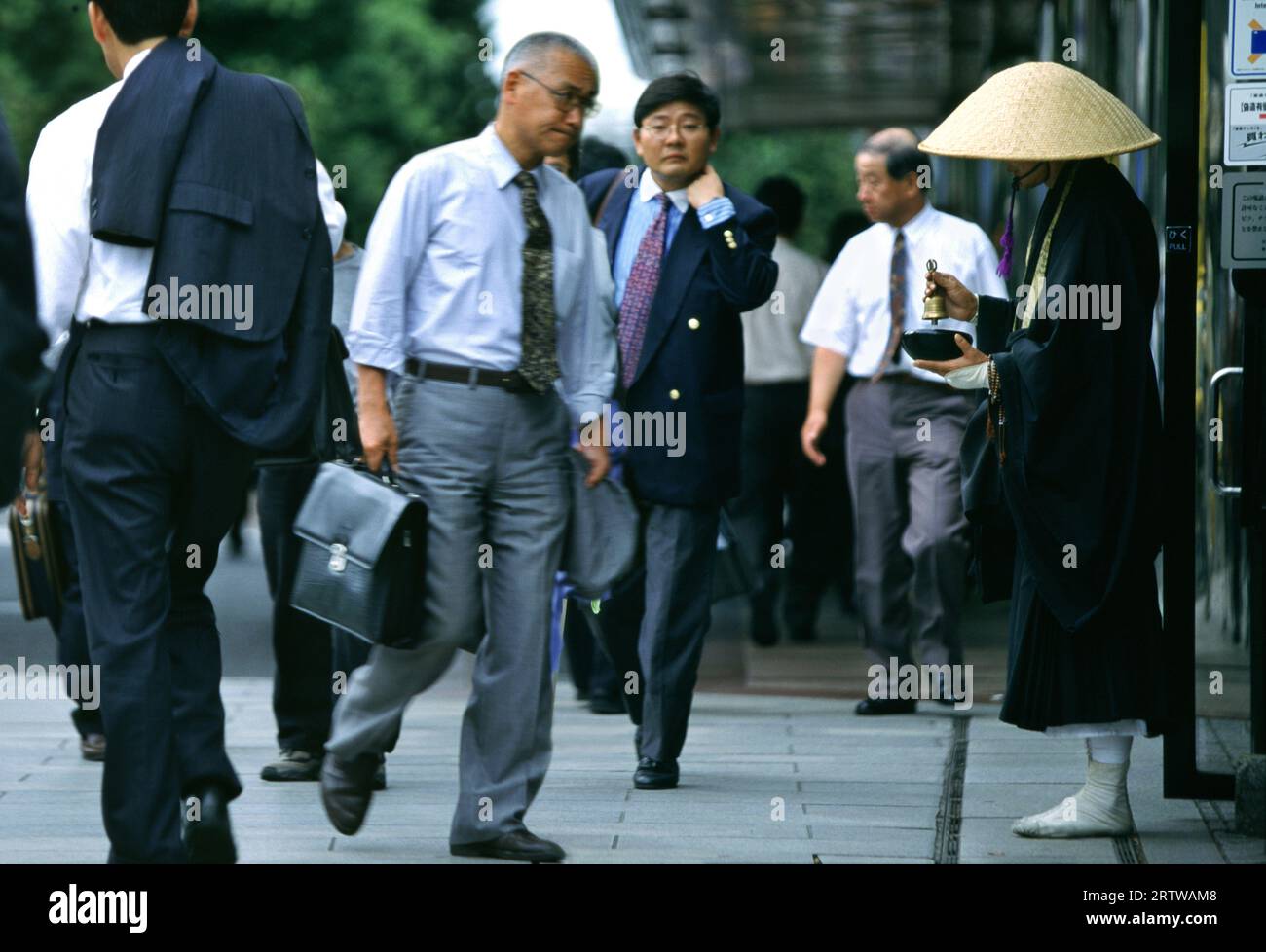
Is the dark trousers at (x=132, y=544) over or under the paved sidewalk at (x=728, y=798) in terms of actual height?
over

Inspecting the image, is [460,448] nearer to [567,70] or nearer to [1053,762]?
[567,70]

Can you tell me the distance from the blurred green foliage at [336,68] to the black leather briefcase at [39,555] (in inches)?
1018

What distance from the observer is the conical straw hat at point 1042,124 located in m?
5.51

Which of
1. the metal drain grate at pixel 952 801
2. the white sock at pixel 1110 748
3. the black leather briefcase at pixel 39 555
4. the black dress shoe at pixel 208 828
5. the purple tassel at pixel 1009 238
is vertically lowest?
the metal drain grate at pixel 952 801

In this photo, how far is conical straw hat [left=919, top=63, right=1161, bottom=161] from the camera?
551 centimetres

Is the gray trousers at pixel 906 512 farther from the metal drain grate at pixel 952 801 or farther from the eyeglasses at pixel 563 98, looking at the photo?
the eyeglasses at pixel 563 98

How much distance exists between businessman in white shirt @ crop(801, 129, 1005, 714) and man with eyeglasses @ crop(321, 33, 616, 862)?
2.93 metres

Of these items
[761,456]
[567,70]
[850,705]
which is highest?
[567,70]

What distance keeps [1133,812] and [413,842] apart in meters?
1.90

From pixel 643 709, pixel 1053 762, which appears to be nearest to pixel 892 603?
pixel 1053 762

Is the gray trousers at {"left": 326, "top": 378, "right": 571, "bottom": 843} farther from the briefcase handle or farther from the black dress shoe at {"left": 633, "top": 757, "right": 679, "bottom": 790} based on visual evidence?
the black dress shoe at {"left": 633, "top": 757, "right": 679, "bottom": 790}

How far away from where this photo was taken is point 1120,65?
36.7ft

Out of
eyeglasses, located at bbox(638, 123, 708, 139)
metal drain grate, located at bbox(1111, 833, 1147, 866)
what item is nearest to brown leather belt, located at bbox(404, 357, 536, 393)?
eyeglasses, located at bbox(638, 123, 708, 139)

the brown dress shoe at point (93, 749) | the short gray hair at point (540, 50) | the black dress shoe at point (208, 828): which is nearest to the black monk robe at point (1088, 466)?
the short gray hair at point (540, 50)
